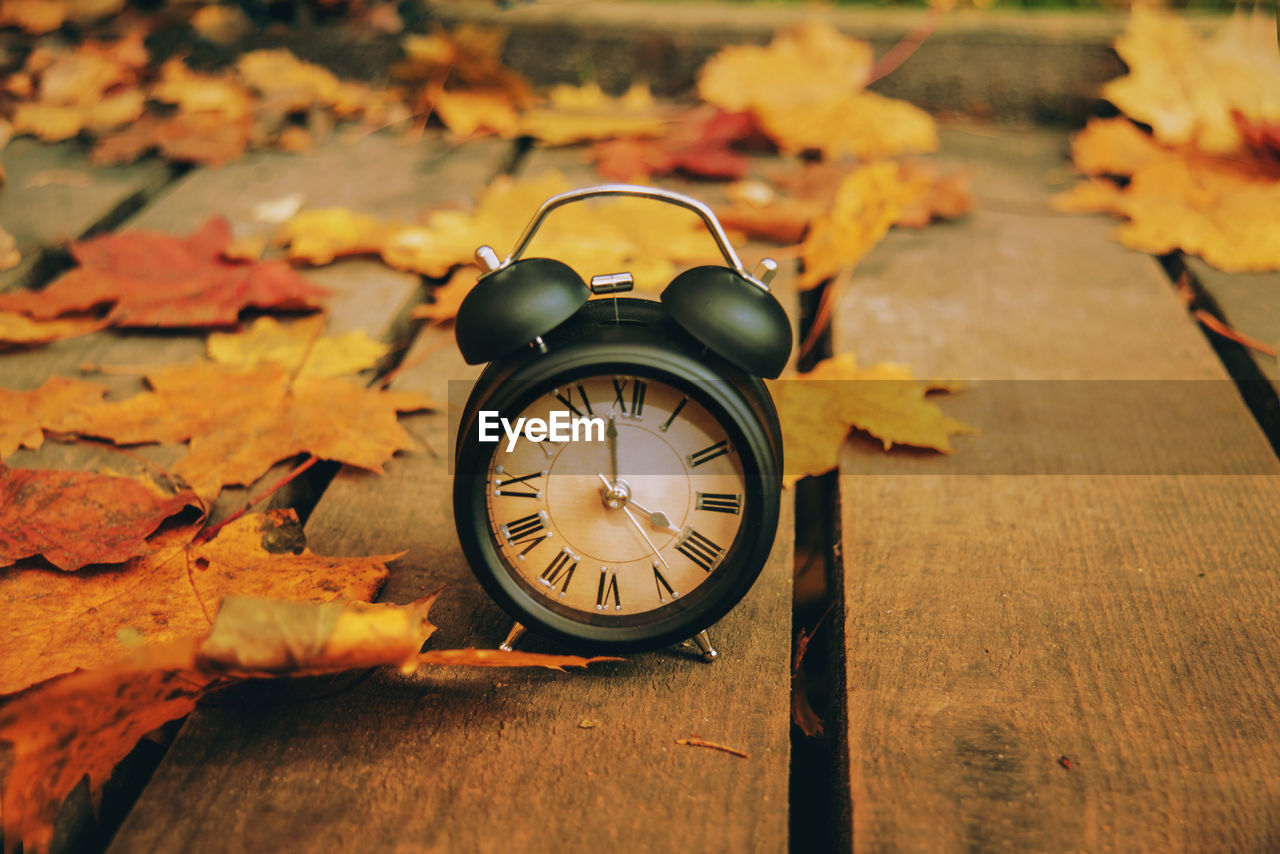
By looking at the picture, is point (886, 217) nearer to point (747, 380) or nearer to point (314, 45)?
point (747, 380)

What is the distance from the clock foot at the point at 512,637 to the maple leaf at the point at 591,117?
184 centimetres

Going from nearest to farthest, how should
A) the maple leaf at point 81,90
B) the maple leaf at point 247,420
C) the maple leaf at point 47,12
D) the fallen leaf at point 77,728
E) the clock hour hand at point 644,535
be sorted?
1. the fallen leaf at point 77,728
2. the clock hour hand at point 644,535
3. the maple leaf at point 247,420
4. the maple leaf at point 81,90
5. the maple leaf at point 47,12

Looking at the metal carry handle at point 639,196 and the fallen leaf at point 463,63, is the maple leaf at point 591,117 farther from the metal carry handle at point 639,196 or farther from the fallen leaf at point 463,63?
the metal carry handle at point 639,196

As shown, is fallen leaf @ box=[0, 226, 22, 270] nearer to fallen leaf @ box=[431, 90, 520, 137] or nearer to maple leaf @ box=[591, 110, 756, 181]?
fallen leaf @ box=[431, 90, 520, 137]

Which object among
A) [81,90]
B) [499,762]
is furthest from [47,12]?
[499,762]

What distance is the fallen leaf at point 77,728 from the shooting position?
36.8 inches

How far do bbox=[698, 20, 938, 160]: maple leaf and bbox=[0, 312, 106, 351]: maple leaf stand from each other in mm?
1790

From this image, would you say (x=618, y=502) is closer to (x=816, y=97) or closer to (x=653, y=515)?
(x=653, y=515)

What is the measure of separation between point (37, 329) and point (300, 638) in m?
1.29

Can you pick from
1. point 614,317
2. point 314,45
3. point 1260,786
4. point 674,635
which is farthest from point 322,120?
point 1260,786

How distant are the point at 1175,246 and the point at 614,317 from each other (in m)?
1.75

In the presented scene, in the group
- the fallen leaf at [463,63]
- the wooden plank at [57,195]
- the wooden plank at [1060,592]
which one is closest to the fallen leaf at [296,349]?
the wooden plank at [57,195]

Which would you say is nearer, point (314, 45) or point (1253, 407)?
point (1253, 407)

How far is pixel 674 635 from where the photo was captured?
1.16 m
